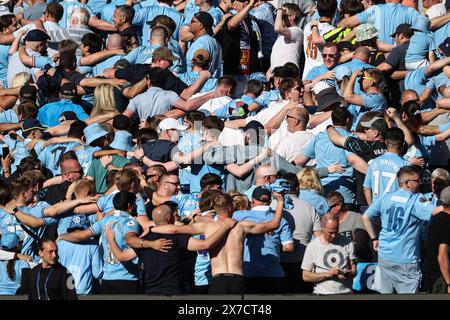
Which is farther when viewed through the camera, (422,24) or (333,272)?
(422,24)

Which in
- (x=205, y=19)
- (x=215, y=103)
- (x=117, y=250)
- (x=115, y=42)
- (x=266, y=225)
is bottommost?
(x=117, y=250)

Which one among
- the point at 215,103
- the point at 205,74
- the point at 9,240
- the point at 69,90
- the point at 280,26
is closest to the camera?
the point at 9,240

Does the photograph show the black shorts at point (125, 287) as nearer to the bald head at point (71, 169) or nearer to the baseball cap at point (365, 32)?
the bald head at point (71, 169)

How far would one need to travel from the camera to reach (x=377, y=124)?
15.3 m

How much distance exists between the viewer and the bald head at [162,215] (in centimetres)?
1374

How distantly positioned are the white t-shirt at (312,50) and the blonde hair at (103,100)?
104 inches

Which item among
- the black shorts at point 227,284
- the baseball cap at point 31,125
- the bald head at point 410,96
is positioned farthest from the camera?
the baseball cap at point 31,125

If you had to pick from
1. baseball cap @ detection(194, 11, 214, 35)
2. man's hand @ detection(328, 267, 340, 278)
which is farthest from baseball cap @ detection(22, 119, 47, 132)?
man's hand @ detection(328, 267, 340, 278)

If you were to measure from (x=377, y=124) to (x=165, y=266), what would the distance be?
3062 mm

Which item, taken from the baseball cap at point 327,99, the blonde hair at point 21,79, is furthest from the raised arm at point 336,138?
the blonde hair at point 21,79

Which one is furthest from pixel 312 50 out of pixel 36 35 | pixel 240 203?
pixel 240 203

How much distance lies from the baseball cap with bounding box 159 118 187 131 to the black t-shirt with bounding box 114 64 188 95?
57.7 inches

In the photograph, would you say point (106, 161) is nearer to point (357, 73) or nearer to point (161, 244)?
point (161, 244)
